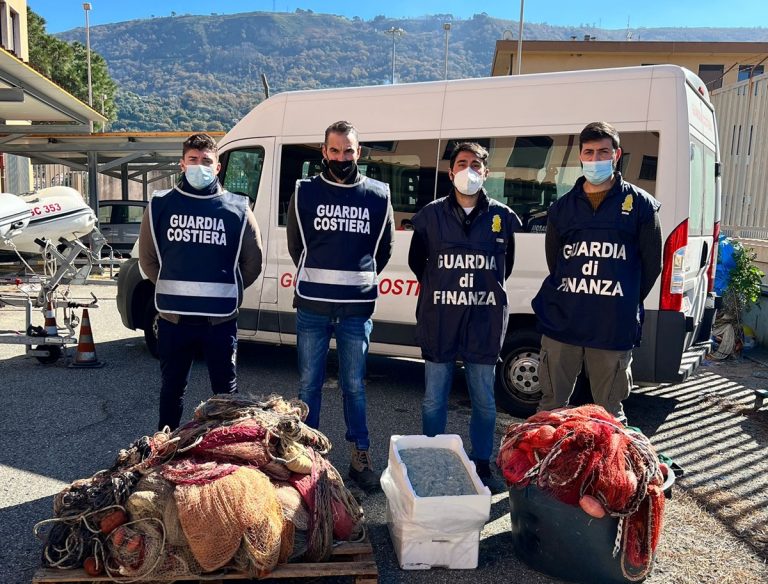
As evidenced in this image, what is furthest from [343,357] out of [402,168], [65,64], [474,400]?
[65,64]

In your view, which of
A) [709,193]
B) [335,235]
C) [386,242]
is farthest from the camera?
[709,193]

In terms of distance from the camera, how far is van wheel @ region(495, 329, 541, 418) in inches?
212

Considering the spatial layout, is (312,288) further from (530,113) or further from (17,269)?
(17,269)

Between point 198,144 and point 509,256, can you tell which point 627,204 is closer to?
point 509,256

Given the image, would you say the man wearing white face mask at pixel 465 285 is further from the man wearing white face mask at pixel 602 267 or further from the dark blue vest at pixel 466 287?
the man wearing white face mask at pixel 602 267

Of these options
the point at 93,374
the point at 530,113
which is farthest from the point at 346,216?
the point at 93,374

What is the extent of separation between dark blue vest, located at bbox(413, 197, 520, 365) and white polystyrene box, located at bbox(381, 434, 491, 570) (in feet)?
2.73

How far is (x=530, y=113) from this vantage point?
17.0 feet

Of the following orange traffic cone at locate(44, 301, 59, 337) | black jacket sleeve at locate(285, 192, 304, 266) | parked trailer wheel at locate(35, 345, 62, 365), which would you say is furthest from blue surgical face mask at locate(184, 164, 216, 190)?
parked trailer wheel at locate(35, 345, 62, 365)

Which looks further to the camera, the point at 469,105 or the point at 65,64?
the point at 65,64

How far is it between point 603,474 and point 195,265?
7.77 ft

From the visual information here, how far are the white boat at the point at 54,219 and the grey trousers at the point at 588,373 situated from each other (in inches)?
347

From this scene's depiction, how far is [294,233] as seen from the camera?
3.94m

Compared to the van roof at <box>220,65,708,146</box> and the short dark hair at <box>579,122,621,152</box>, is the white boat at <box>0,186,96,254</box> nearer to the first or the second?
the van roof at <box>220,65,708,146</box>
